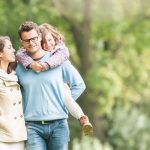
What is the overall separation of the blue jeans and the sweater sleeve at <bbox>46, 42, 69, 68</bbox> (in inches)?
16.5

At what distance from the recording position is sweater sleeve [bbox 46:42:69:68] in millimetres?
5801

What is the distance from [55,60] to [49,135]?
544 mm

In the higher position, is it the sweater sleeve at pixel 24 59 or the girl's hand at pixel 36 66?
the sweater sleeve at pixel 24 59

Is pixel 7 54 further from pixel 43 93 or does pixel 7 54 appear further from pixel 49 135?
pixel 49 135

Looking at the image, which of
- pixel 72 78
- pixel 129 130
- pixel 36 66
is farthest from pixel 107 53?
pixel 36 66

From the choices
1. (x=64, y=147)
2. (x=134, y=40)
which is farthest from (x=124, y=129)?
(x=64, y=147)

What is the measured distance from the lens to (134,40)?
17.8 m

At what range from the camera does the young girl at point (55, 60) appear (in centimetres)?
575

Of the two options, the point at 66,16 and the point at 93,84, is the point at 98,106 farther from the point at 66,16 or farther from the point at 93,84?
the point at 66,16

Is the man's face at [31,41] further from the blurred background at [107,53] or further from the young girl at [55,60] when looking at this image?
the blurred background at [107,53]

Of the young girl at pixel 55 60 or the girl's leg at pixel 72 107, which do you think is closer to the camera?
the young girl at pixel 55 60

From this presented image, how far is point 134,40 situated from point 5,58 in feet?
39.7

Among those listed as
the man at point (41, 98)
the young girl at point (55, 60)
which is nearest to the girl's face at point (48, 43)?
the young girl at point (55, 60)

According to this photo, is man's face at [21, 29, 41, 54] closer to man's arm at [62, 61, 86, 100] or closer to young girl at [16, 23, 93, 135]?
young girl at [16, 23, 93, 135]
